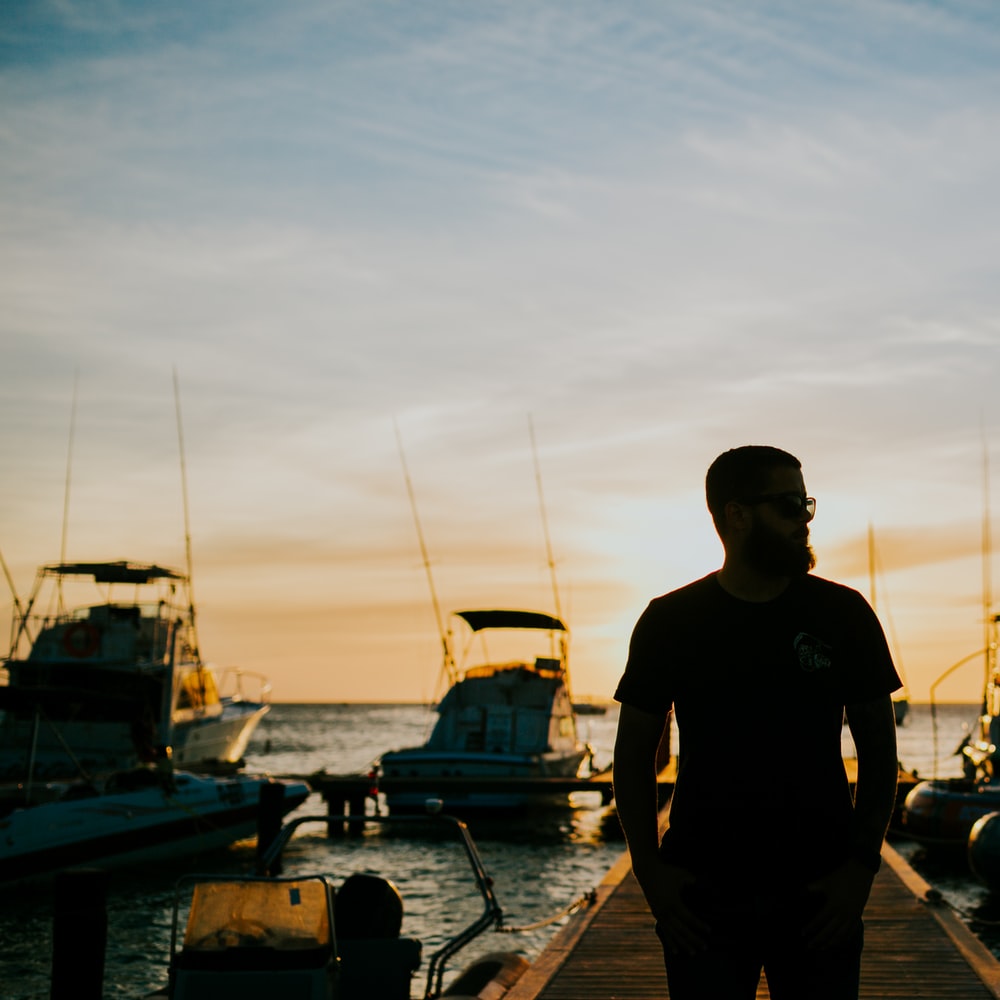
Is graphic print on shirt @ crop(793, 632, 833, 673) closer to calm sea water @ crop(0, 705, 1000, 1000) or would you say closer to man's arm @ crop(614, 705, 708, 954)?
man's arm @ crop(614, 705, 708, 954)

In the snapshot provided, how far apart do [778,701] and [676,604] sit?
0.36 meters

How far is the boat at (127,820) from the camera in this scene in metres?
19.4

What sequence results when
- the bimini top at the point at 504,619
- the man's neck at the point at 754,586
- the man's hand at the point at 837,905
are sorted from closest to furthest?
the man's hand at the point at 837,905 → the man's neck at the point at 754,586 → the bimini top at the point at 504,619

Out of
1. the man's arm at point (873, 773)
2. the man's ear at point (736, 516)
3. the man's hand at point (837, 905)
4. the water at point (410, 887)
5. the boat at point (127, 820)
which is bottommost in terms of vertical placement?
the water at point (410, 887)

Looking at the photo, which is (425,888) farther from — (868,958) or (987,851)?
(868,958)

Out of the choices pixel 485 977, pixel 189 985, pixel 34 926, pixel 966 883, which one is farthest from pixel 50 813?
pixel 966 883

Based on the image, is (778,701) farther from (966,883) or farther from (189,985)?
(966,883)

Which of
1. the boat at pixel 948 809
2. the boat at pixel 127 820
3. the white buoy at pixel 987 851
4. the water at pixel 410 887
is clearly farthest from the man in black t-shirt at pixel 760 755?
the boat at pixel 948 809

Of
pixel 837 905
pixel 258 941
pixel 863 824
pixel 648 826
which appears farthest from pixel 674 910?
pixel 258 941

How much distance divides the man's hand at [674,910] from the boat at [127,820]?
1842 cm

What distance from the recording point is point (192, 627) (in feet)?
128

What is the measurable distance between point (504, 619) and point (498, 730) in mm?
3864

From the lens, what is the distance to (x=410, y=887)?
70.0ft

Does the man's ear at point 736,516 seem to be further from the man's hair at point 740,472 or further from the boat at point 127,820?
the boat at point 127,820
